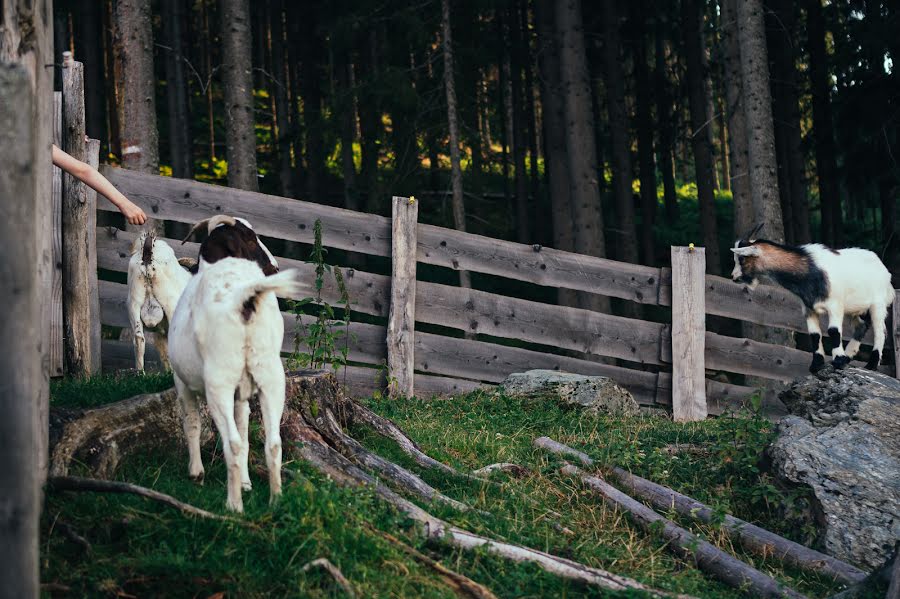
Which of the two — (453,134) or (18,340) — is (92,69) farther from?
(18,340)

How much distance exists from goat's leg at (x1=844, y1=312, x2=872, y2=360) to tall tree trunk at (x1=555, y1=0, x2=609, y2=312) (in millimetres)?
5930

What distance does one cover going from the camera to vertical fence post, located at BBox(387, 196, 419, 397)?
10531 mm

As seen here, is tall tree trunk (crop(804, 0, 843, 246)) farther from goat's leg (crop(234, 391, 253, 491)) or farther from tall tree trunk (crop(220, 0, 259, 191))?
goat's leg (crop(234, 391, 253, 491))

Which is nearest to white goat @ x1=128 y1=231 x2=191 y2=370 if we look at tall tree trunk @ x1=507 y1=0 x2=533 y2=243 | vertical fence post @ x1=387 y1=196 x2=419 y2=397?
vertical fence post @ x1=387 y1=196 x2=419 y2=397

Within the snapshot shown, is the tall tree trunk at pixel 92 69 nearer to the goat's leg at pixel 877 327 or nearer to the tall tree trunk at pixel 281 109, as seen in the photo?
the tall tree trunk at pixel 281 109

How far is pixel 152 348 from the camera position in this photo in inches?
392

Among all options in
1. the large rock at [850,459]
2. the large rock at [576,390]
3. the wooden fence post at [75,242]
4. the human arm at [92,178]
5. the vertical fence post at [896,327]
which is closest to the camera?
the human arm at [92,178]

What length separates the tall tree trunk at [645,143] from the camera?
74.7ft

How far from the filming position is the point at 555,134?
2022 cm

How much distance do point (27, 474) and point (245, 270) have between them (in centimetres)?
212

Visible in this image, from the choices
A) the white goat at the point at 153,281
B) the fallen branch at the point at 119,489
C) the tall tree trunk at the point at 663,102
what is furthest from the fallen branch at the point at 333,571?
the tall tree trunk at the point at 663,102

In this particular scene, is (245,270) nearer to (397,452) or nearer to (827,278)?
(397,452)

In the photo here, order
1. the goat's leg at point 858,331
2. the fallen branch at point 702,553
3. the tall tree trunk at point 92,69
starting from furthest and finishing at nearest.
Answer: the tall tree trunk at point 92,69 < the goat's leg at point 858,331 < the fallen branch at point 702,553

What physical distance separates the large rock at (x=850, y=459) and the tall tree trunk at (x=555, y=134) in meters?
10.2
